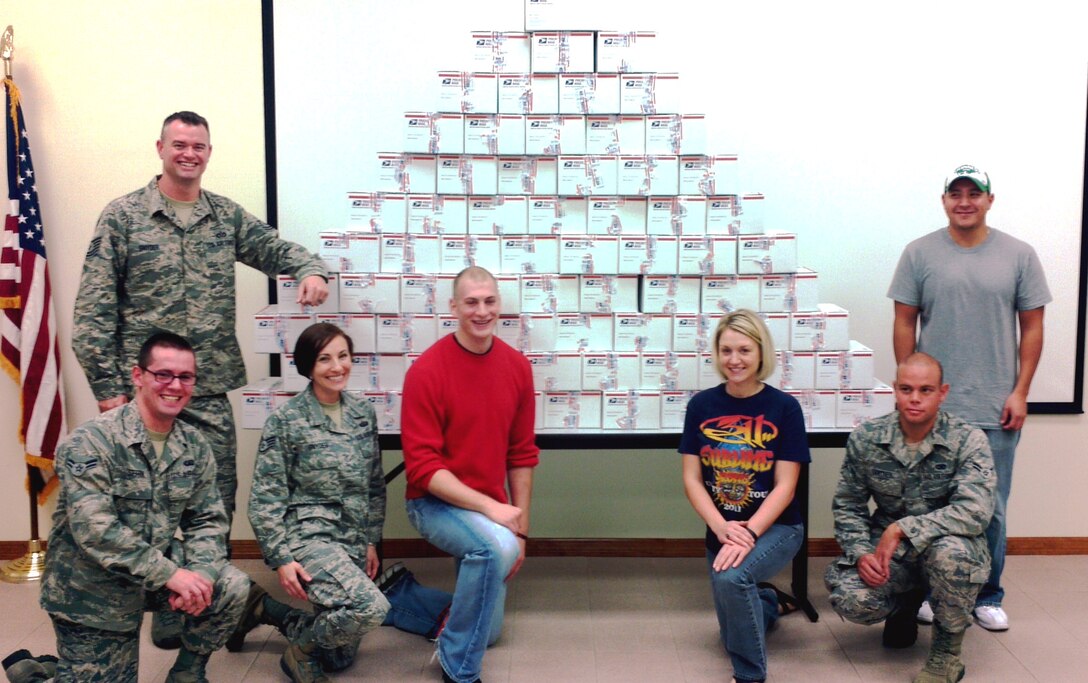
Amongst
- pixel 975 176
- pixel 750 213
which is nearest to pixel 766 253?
pixel 750 213

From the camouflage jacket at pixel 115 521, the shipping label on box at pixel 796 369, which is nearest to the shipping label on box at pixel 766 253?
the shipping label on box at pixel 796 369

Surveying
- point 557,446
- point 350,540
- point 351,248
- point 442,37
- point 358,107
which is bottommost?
point 350,540

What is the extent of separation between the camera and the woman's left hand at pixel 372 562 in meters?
3.36

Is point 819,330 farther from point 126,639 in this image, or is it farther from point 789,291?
point 126,639

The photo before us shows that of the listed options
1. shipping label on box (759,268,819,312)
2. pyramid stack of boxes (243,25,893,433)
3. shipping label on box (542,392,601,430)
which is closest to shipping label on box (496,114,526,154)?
pyramid stack of boxes (243,25,893,433)

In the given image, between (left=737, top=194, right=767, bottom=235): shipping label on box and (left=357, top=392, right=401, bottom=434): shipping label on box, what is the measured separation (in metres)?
1.36

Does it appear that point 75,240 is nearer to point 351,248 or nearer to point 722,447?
point 351,248

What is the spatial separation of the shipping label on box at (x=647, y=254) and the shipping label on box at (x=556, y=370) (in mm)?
359

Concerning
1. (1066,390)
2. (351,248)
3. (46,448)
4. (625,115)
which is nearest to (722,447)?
(625,115)

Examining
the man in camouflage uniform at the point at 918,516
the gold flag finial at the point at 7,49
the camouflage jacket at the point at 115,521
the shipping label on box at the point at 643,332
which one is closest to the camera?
the camouflage jacket at the point at 115,521

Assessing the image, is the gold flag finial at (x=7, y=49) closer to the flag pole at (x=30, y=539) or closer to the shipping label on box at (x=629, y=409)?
the flag pole at (x=30, y=539)

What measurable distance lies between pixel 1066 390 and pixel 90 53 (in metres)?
4.28

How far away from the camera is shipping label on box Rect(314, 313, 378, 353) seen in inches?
144

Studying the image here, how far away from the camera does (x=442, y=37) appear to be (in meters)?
4.25
